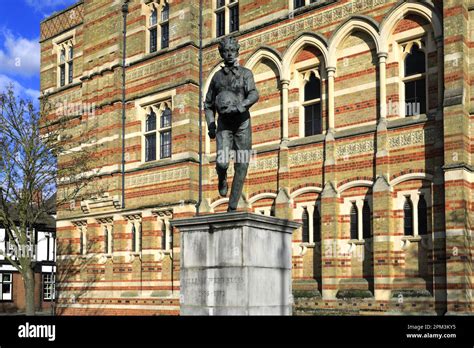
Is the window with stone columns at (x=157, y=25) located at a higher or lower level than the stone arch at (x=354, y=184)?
higher

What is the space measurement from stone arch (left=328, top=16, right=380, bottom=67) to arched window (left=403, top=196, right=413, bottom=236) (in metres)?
4.51

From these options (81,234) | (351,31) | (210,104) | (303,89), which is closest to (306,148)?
(303,89)

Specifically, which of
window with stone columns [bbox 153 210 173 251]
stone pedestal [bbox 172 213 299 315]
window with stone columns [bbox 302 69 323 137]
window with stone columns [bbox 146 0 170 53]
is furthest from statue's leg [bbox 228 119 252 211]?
window with stone columns [bbox 146 0 170 53]

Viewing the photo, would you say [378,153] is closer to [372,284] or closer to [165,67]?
[372,284]

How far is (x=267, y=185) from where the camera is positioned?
19.7 m

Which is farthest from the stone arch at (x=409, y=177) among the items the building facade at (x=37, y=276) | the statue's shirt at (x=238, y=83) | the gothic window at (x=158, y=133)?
the building facade at (x=37, y=276)

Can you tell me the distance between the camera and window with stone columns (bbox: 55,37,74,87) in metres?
28.1

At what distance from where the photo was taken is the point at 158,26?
24000mm

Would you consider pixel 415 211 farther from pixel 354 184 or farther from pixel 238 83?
pixel 238 83

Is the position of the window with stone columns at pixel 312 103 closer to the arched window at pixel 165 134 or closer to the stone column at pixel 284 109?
the stone column at pixel 284 109

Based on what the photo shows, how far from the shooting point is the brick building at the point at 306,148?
53.0ft

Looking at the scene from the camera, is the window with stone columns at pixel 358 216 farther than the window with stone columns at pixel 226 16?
No

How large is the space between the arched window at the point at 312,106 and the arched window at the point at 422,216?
162 inches

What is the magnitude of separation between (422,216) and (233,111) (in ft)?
27.5
